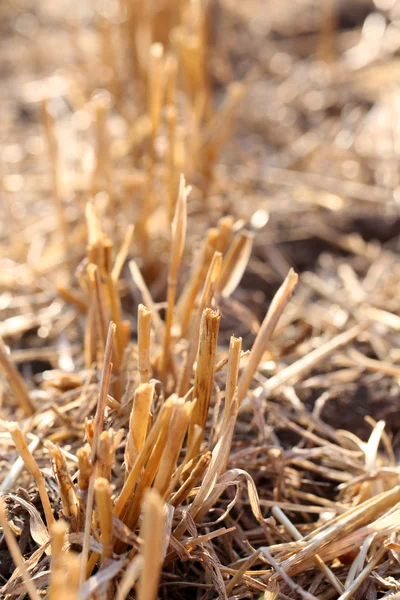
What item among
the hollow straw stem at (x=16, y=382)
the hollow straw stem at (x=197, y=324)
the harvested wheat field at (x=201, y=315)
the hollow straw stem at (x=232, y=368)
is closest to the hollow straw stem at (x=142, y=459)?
the harvested wheat field at (x=201, y=315)

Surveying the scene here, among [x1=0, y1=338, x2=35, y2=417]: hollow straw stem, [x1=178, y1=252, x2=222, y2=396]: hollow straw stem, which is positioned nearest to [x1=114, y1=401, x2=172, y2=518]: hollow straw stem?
[x1=178, y1=252, x2=222, y2=396]: hollow straw stem

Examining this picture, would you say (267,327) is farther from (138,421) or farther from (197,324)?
(138,421)

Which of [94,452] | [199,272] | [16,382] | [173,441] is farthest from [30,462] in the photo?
[199,272]

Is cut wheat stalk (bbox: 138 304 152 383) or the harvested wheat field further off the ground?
cut wheat stalk (bbox: 138 304 152 383)

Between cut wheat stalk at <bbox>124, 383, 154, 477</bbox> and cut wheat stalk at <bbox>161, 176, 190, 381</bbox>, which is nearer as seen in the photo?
cut wheat stalk at <bbox>124, 383, 154, 477</bbox>

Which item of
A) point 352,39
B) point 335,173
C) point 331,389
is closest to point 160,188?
point 335,173

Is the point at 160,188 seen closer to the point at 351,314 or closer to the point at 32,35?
the point at 351,314

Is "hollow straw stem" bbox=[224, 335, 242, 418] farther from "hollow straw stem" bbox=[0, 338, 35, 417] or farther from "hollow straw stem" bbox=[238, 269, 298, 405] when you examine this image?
"hollow straw stem" bbox=[0, 338, 35, 417]

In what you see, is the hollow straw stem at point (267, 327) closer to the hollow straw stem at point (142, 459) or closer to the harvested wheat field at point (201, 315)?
the harvested wheat field at point (201, 315)
